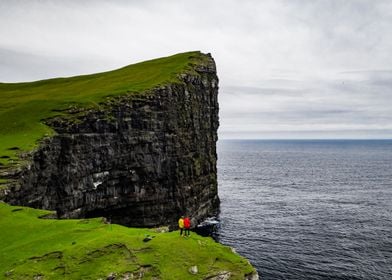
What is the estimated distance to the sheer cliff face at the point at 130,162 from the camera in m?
55.3

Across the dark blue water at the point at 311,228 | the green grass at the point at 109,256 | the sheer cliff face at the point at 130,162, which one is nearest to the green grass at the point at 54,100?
the sheer cliff face at the point at 130,162

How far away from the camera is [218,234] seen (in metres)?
77.1

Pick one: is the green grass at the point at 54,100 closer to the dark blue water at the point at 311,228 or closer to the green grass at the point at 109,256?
the green grass at the point at 109,256

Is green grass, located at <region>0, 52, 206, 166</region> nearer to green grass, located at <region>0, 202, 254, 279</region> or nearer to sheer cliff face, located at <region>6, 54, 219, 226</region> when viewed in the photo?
sheer cliff face, located at <region>6, 54, 219, 226</region>

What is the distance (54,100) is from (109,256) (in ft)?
170

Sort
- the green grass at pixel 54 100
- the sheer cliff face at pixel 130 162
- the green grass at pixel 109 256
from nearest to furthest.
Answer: the green grass at pixel 109 256, the green grass at pixel 54 100, the sheer cliff face at pixel 130 162

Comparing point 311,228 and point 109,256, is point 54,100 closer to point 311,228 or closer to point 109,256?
point 109,256

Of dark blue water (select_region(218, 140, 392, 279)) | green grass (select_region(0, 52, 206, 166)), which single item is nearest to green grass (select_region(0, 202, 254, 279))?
green grass (select_region(0, 52, 206, 166))

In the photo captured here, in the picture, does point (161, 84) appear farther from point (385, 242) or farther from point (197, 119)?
point (385, 242)

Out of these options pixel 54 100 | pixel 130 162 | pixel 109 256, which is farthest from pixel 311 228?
pixel 109 256

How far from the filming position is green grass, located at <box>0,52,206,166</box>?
53.4 meters

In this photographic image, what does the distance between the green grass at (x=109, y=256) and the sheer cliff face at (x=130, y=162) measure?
55.8ft

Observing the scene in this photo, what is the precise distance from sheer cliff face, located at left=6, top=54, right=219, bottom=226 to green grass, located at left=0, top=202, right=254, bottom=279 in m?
17.0

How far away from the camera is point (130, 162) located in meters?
68.3
